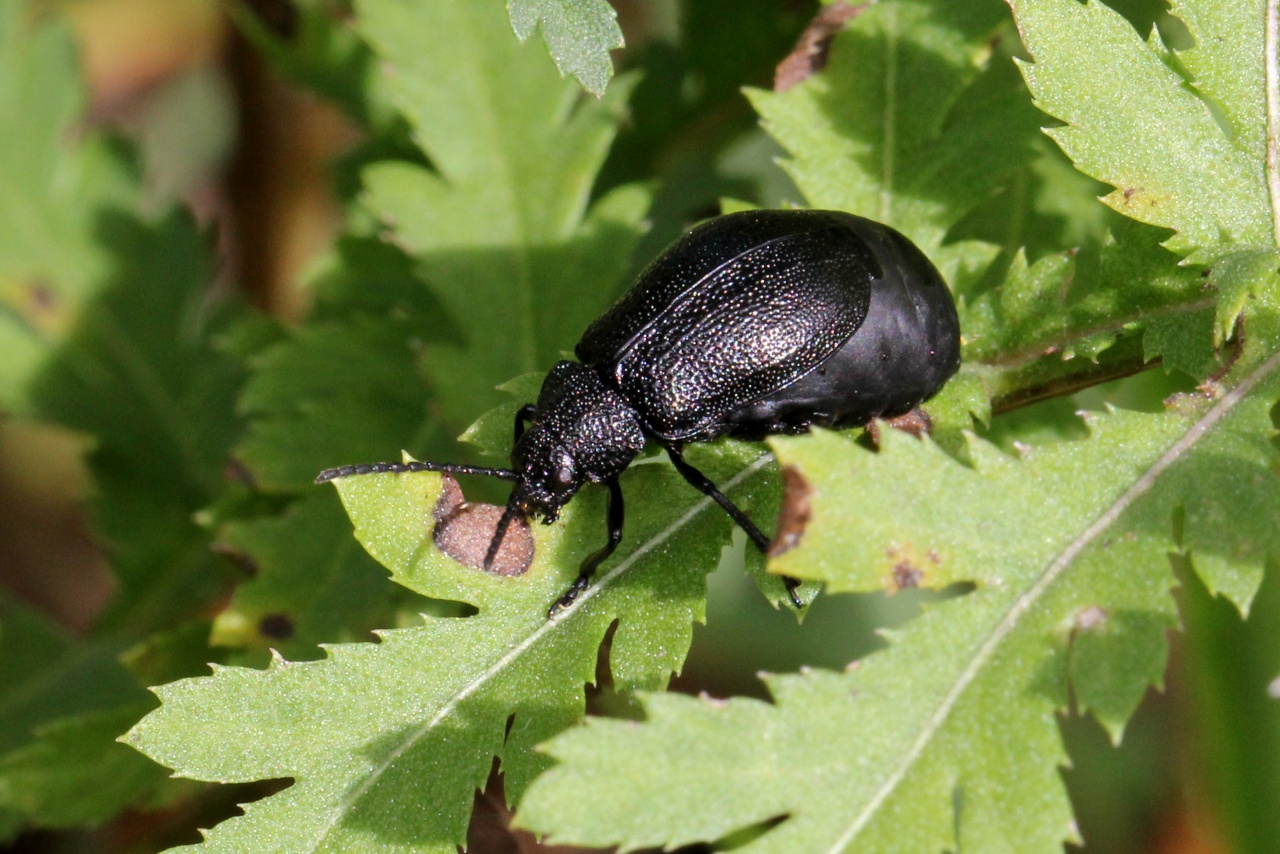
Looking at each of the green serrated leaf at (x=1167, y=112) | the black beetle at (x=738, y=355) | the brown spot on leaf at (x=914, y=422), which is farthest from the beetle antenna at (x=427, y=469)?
the green serrated leaf at (x=1167, y=112)

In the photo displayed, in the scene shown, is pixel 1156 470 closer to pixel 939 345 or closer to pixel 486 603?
pixel 939 345

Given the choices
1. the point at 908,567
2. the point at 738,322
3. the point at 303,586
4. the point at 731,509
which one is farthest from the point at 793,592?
the point at 303,586

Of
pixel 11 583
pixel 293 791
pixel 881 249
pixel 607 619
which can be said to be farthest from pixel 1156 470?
pixel 11 583

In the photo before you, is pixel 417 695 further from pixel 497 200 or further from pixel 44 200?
pixel 44 200

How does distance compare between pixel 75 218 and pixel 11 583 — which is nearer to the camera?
pixel 75 218

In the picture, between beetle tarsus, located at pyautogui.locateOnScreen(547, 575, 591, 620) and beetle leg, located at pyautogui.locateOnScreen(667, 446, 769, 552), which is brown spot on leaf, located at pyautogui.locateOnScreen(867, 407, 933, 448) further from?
beetle tarsus, located at pyautogui.locateOnScreen(547, 575, 591, 620)

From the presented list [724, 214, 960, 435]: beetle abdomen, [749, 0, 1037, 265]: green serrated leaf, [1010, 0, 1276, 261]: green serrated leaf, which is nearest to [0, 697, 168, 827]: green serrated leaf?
[724, 214, 960, 435]: beetle abdomen

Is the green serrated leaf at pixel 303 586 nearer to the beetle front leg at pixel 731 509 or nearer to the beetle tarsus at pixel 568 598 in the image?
the beetle tarsus at pixel 568 598
